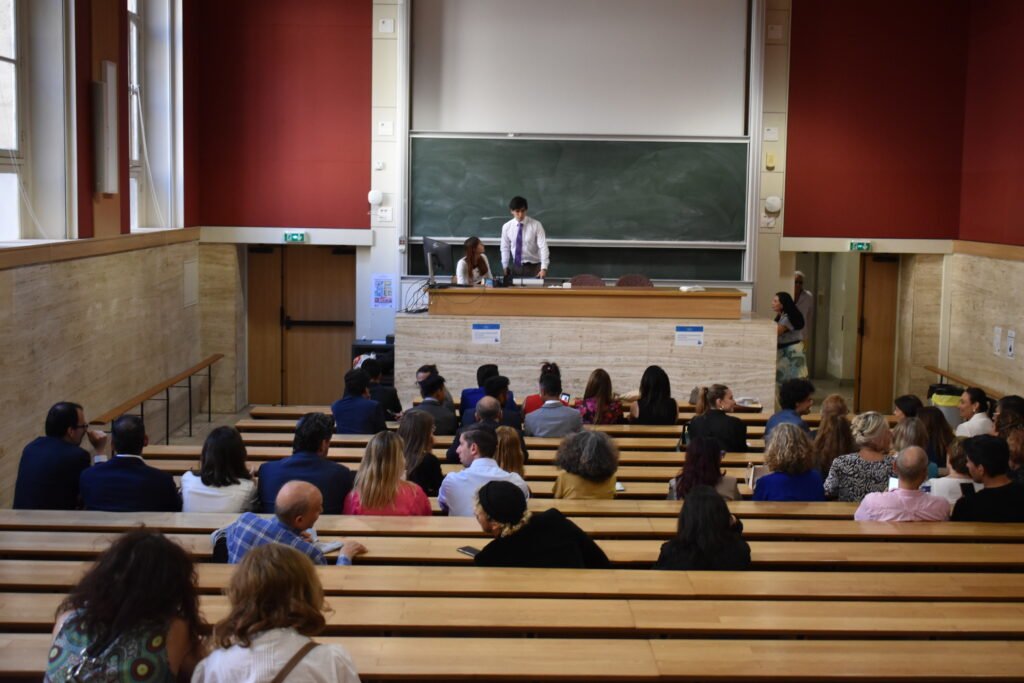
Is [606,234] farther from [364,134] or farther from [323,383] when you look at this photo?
[323,383]

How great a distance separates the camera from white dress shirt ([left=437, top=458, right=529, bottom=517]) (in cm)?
521

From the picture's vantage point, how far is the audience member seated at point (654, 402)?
7910mm

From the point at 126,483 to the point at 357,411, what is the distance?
7.58 feet

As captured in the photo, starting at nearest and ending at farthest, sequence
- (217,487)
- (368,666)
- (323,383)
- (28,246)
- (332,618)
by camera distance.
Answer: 1. (368,666)
2. (332,618)
3. (217,487)
4. (28,246)
5. (323,383)

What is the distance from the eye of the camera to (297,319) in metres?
13.1

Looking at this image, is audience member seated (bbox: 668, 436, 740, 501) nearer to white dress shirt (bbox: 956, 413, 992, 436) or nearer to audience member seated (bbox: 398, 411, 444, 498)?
audience member seated (bbox: 398, 411, 444, 498)

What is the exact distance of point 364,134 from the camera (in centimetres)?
1244

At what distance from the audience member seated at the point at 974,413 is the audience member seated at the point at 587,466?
2747mm

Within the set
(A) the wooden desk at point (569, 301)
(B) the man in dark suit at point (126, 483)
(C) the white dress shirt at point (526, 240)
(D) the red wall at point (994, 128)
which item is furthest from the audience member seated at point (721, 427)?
(D) the red wall at point (994, 128)

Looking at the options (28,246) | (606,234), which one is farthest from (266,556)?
(606,234)

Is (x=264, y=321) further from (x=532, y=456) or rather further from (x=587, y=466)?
(x=587, y=466)

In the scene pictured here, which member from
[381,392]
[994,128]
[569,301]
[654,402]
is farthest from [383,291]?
[994,128]

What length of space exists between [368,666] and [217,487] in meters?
2.14

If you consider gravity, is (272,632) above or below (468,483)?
above
